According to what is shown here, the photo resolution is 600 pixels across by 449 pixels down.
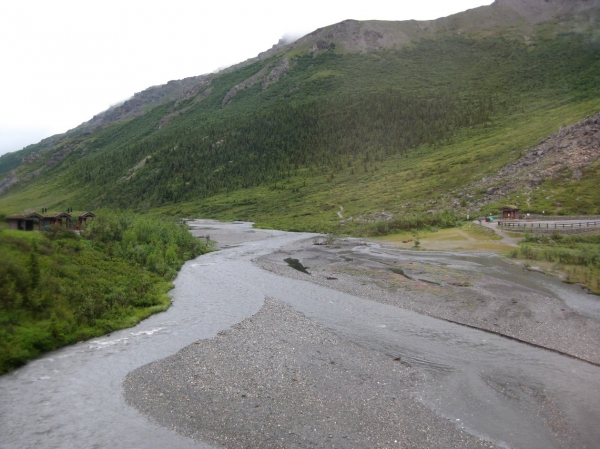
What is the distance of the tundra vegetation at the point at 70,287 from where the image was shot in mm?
27078

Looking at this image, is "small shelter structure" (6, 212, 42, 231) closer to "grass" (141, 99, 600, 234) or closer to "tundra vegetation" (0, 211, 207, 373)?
"tundra vegetation" (0, 211, 207, 373)

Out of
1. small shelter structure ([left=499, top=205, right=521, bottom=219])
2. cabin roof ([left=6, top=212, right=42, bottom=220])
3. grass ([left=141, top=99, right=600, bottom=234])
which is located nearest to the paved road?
small shelter structure ([left=499, top=205, right=521, bottom=219])

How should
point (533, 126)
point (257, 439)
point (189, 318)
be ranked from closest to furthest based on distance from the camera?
1. point (257, 439)
2. point (189, 318)
3. point (533, 126)

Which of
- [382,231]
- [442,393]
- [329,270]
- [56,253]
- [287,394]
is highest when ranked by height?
[56,253]

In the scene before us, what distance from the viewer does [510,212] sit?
317ft

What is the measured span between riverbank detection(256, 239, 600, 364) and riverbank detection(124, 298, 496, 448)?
1220 cm

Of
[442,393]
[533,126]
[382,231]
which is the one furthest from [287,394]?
[533,126]

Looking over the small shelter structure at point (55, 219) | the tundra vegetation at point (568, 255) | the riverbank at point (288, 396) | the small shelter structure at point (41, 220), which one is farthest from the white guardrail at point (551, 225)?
the small shelter structure at point (55, 219)

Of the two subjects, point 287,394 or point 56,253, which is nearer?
point 287,394

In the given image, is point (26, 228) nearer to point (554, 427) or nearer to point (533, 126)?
point (554, 427)

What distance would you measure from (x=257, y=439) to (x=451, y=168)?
489 ft

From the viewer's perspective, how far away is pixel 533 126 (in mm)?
163000

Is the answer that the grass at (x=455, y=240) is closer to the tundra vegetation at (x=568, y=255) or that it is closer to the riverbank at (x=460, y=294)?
the tundra vegetation at (x=568, y=255)

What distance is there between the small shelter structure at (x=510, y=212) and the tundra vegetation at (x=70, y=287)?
78177 mm
